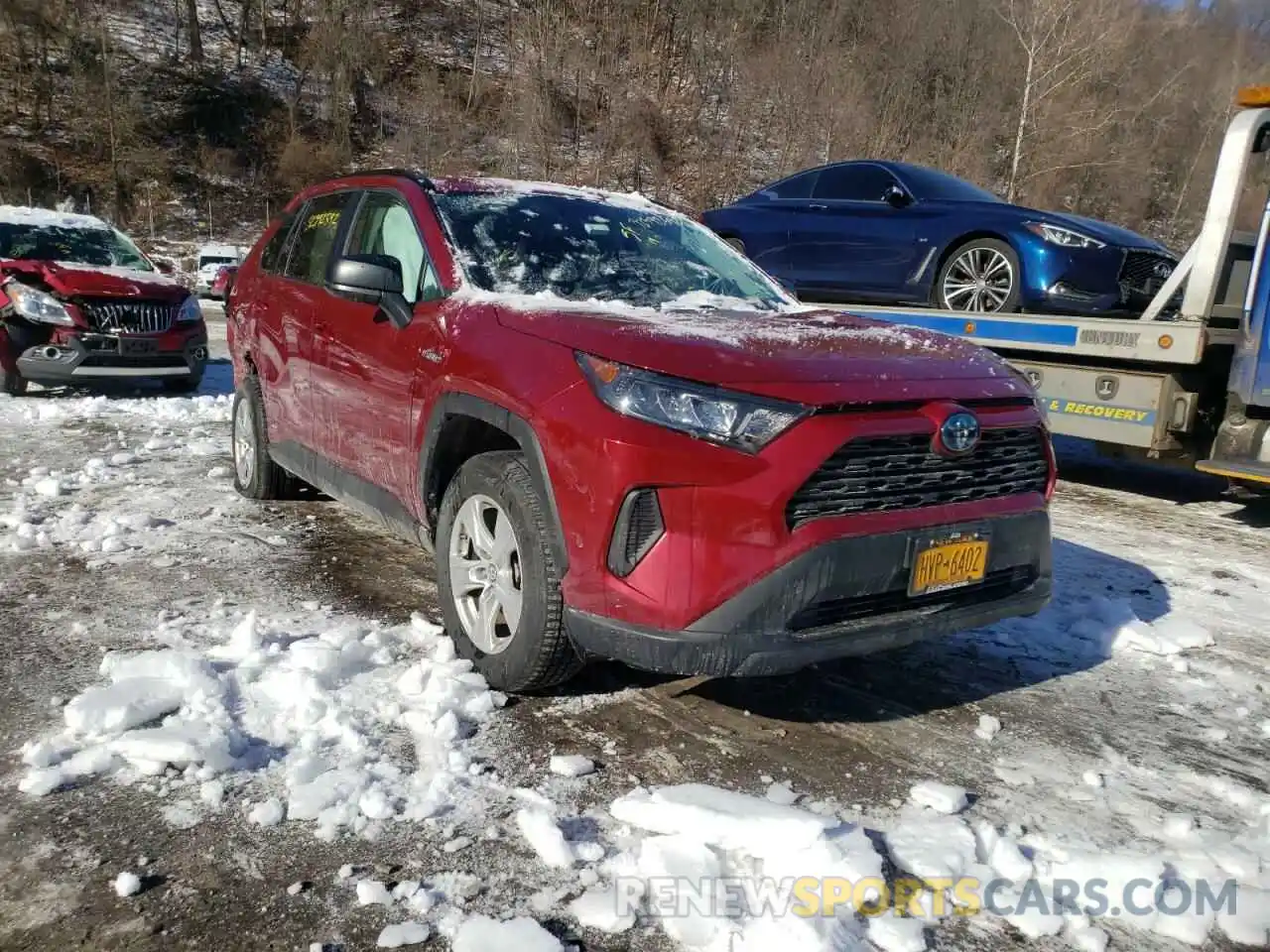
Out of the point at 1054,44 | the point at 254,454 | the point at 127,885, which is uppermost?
the point at 1054,44

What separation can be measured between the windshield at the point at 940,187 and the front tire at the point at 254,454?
17.8ft

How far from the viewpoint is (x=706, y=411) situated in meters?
2.65

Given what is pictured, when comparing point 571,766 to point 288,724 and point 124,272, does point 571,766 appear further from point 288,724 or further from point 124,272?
point 124,272

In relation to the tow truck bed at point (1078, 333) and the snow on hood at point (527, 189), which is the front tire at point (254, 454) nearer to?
the snow on hood at point (527, 189)

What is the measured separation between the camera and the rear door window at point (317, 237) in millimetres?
4664

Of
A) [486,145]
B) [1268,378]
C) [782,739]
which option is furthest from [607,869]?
[486,145]

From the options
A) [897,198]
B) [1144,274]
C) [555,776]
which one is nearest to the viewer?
[555,776]

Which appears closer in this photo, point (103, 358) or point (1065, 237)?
point (1065, 237)

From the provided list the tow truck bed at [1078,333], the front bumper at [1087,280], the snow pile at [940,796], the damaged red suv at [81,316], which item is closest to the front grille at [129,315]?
the damaged red suv at [81,316]

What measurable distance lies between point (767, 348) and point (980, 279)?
5.29 metres

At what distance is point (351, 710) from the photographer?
3014 mm

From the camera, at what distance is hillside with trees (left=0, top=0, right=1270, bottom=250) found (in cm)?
3312

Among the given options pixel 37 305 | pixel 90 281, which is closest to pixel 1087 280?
pixel 90 281

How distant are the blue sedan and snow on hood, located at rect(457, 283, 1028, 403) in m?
4.10
